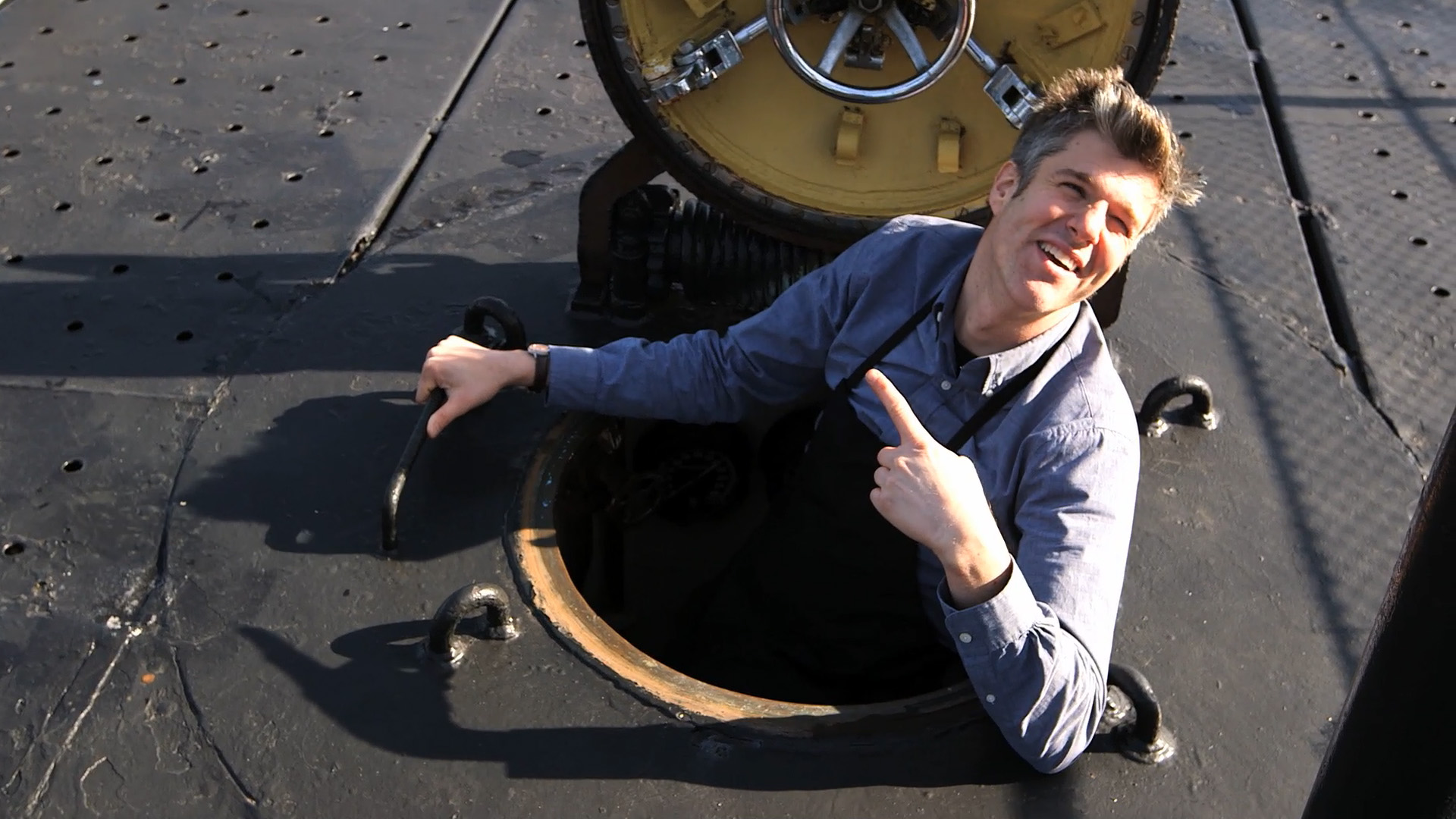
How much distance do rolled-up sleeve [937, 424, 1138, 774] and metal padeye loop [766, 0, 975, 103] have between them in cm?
56

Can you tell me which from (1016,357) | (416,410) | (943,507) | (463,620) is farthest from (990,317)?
(416,410)

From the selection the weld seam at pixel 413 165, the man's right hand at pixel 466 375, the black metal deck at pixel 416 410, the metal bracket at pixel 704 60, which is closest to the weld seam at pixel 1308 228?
the black metal deck at pixel 416 410

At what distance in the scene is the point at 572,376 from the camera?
5.76 ft

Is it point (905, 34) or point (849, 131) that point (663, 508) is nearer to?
point (849, 131)

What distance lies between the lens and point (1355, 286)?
7.27 ft

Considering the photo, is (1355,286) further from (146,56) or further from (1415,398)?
(146,56)

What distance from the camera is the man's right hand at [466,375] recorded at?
1731 millimetres

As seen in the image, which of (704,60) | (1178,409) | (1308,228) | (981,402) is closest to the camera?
(981,402)

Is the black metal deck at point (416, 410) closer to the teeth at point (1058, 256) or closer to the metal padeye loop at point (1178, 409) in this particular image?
the metal padeye loop at point (1178, 409)

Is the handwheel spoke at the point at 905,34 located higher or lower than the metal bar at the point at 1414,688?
lower

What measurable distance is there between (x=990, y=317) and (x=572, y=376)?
22.1 inches

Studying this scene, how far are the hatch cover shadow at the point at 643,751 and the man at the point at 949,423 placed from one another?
11 centimetres

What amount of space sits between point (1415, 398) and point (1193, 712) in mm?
775

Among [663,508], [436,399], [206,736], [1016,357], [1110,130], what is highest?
[1110,130]
